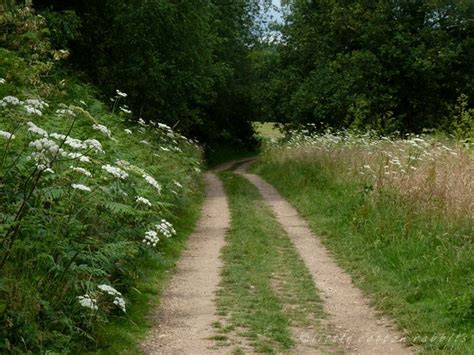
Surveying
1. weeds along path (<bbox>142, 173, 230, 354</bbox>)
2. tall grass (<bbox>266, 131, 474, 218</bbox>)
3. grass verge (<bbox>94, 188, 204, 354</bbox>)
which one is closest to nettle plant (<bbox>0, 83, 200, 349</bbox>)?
grass verge (<bbox>94, 188, 204, 354</bbox>)

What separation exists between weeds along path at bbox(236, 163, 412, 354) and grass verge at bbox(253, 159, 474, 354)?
0.58 feet

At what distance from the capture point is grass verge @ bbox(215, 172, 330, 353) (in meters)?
6.36

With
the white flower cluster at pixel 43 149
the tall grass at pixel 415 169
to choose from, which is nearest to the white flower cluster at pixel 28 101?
the white flower cluster at pixel 43 149

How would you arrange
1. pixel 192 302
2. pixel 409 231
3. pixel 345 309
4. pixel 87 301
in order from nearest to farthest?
pixel 87 301
pixel 345 309
pixel 192 302
pixel 409 231

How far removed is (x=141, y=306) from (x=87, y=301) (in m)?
2.03

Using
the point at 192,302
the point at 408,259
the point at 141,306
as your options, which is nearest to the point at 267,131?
the point at 408,259

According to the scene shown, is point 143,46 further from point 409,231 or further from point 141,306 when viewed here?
point 141,306

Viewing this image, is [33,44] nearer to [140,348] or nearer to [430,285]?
Answer: [140,348]

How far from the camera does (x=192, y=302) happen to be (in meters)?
7.48

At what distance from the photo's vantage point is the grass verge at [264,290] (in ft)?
20.9

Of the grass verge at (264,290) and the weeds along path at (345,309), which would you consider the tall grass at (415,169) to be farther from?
the grass verge at (264,290)

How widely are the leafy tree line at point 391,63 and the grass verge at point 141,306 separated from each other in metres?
17.0

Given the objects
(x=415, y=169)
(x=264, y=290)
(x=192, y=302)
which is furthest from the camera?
(x=415, y=169)

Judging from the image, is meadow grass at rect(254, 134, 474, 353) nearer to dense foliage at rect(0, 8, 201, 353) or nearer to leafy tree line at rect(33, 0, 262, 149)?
dense foliage at rect(0, 8, 201, 353)
